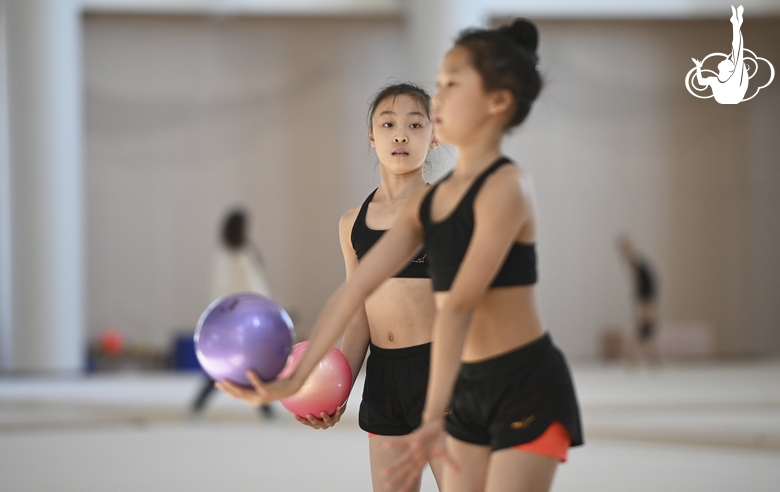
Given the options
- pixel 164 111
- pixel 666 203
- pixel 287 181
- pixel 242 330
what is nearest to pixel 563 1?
pixel 666 203

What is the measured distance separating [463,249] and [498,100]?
384mm

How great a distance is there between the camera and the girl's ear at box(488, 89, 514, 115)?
7.46 feet

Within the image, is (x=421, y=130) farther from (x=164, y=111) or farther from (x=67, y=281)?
(x=164, y=111)

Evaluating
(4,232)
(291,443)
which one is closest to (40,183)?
(4,232)

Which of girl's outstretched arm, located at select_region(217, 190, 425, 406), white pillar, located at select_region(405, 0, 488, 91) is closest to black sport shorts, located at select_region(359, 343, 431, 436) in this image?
girl's outstretched arm, located at select_region(217, 190, 425, 406)

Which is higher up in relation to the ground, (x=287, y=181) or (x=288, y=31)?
(x=288, y=31)

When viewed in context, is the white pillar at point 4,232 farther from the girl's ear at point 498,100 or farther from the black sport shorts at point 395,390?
the girl's ear at point 498,100

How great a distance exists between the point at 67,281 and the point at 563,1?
883 cm

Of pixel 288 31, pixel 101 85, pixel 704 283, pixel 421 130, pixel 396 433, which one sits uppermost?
pixel 288 31

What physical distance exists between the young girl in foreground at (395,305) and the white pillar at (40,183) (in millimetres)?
11316

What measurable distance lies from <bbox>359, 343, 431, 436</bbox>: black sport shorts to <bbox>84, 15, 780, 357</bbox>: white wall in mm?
12344

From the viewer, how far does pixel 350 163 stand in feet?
51.6

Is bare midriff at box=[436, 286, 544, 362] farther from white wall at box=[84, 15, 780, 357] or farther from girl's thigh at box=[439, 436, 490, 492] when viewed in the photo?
white wall at box=[84, 15, 780, 357]

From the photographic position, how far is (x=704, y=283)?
1617 cm
